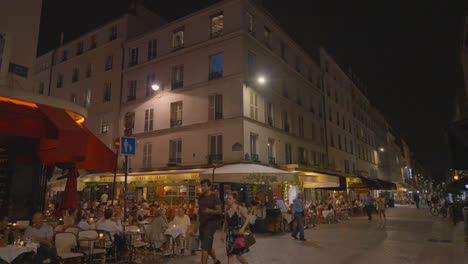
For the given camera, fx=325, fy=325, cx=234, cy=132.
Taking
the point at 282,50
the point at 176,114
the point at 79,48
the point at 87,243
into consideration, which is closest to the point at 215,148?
the point at 176,114

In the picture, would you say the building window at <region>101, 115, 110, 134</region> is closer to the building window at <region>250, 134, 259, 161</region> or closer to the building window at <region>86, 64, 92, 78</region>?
the building window at <region>86, 64, 92, 78</region>

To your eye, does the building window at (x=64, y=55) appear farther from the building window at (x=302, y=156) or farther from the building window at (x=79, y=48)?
the building window at (x=302, y=156)

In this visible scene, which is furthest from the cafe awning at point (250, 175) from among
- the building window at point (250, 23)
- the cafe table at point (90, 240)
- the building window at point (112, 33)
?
the building window at point (112, 33)

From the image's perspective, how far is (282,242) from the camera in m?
10.8

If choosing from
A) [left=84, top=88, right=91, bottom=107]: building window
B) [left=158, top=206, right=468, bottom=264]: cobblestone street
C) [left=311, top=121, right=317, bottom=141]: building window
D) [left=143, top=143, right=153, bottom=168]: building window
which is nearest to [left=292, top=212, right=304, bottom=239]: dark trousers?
[left=158, top=206, right=468, bottom=264]: cobblestone street

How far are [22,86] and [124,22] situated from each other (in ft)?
64.9

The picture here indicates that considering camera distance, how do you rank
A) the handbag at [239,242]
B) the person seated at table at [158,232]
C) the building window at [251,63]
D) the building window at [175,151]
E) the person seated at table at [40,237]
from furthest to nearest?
1. the building window at [175,151]
2. the building window at [251,63]
3. the person seated at table at [158,232]
4. the person seated at table at [40,237]
5. the handbag at [239,242]

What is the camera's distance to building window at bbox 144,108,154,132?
2312cm

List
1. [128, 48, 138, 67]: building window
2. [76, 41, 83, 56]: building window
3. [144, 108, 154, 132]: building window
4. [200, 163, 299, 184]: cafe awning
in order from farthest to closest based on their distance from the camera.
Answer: [76, 41, 83, 56]: building window
[128, 48, 138, 67]: building window
[144, 108, 154, 132]: building window
[200, 163, 299, 184]: cafe awning

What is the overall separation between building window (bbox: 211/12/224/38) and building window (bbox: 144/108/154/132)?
6.97 m

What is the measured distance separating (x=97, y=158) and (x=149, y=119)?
15245 millimetres

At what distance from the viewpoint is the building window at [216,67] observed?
20.6 metres

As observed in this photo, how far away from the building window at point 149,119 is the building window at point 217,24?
6.97 metres

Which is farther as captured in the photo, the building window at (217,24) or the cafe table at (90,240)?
the building window at (217,24)
